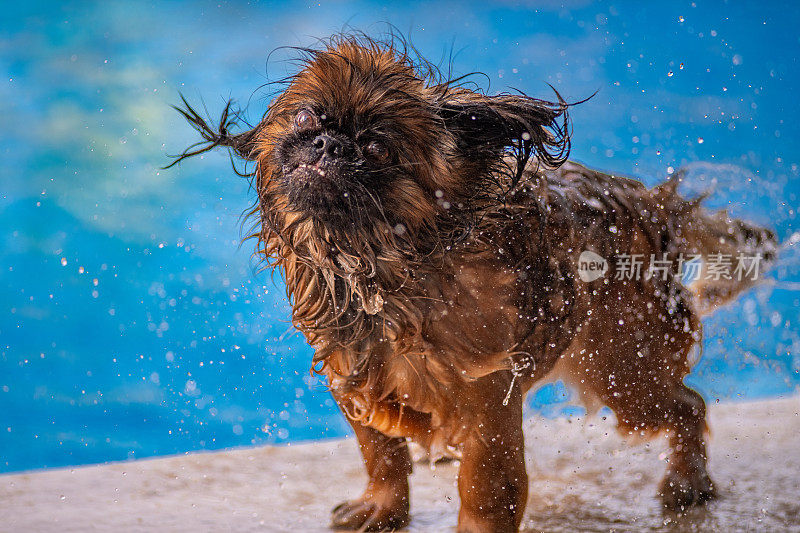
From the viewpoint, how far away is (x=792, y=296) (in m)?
5.53

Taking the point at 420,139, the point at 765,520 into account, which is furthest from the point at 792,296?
the point at 420,139

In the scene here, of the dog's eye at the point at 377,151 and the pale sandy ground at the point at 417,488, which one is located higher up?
the dog's eye at the point at 377,151

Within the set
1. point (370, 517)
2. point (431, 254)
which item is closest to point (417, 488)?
point (370, 517)

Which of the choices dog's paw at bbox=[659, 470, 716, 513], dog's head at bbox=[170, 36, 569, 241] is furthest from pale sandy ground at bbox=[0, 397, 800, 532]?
dog's head at bbox=[170, 36, 569, 241]

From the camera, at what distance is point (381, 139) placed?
254cm

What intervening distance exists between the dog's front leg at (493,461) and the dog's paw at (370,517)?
73 cm

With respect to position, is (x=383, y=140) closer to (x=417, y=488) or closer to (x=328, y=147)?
(x=328, y=147)

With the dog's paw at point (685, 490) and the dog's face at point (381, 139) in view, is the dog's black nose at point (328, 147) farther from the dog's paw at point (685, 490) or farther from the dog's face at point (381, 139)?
the dog's paw at point (685, 490)

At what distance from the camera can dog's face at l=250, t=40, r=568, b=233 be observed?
2.53 meters

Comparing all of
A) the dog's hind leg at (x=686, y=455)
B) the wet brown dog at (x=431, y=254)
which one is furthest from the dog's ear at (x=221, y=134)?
the dog's hind leg at (x=686, y=455)

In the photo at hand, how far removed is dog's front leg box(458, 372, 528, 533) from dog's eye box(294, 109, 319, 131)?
128 centimetres

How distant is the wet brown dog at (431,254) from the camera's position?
2604 mm

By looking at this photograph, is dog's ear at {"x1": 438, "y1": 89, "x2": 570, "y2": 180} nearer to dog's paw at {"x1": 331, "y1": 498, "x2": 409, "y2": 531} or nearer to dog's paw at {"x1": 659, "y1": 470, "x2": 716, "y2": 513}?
dog's paw at {"x1": 331, "y1": 498, "x2": 409, "y2": 531}

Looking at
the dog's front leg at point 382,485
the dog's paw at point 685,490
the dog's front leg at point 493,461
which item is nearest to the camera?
the dog's front leg at point 493,461
